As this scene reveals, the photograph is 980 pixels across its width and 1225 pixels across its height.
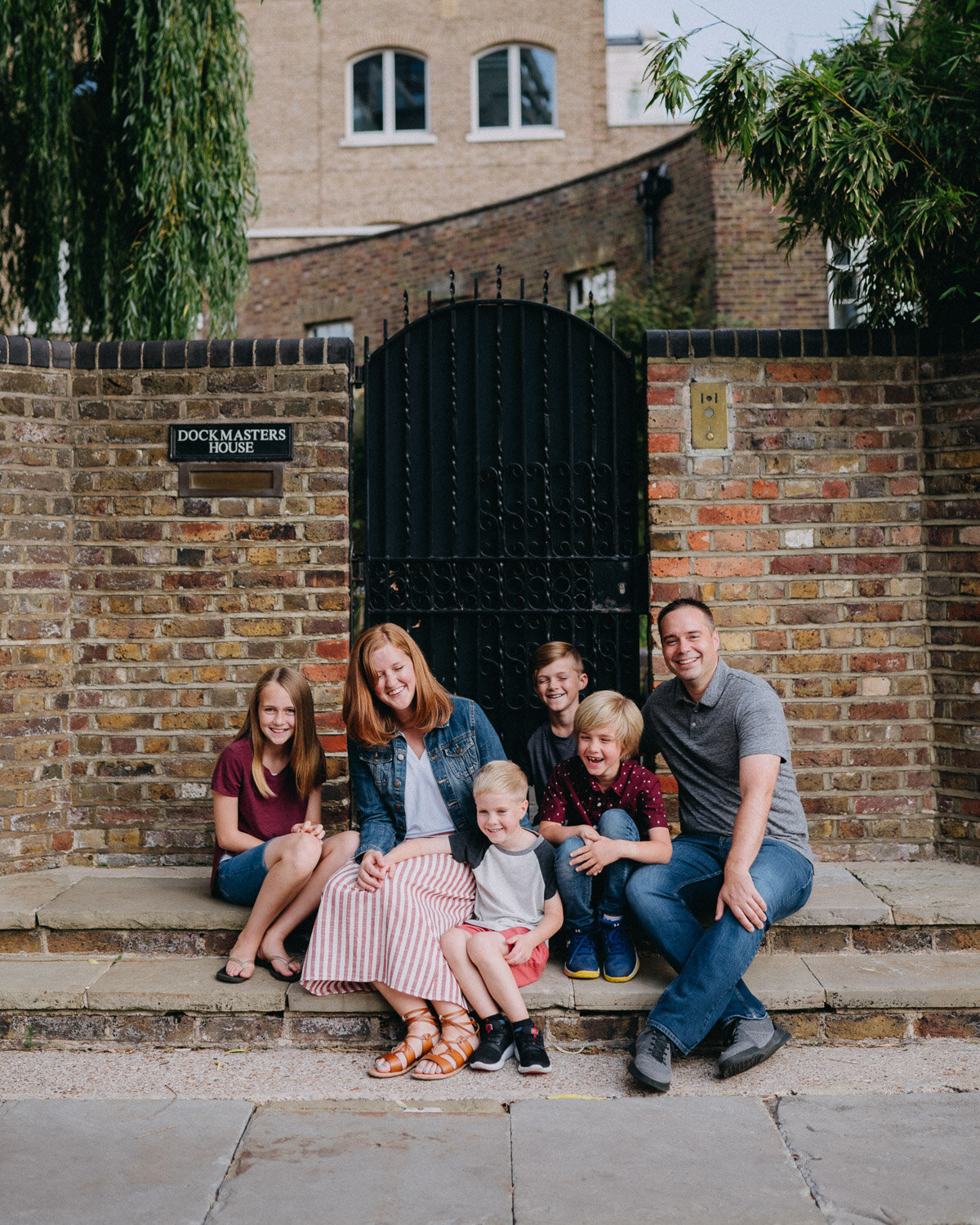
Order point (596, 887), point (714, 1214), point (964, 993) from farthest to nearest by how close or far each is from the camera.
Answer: point (596, 887)
point (964, 993)
point (714, 1214)

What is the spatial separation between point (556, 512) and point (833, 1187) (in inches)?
112

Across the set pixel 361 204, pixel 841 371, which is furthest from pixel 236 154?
pixel 361 204

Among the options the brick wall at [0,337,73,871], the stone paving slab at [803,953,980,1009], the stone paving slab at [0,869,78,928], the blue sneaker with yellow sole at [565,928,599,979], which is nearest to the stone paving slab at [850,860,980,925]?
the stone paving slab at [803,953,980,1009]

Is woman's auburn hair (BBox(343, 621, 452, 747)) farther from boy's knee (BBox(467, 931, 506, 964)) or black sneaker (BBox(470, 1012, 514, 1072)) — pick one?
black sneaker (BBox(470, 1012, 514, 1072))

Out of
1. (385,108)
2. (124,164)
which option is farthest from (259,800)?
(385,108)

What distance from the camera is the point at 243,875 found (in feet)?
13.0

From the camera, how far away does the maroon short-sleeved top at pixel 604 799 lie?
151 inches

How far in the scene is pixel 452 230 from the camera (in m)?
14.1

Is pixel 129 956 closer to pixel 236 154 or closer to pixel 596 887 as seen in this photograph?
pixel 596 887

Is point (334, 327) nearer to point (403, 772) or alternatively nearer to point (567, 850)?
point (403, 772)

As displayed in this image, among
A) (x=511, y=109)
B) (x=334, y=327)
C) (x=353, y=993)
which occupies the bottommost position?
(x=353, y=993)

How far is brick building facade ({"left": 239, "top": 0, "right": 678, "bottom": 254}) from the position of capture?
55.5 ft

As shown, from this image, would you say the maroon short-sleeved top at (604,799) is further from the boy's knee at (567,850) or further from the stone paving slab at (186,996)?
the stone paving slab at (186,996)

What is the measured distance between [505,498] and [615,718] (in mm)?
1371
